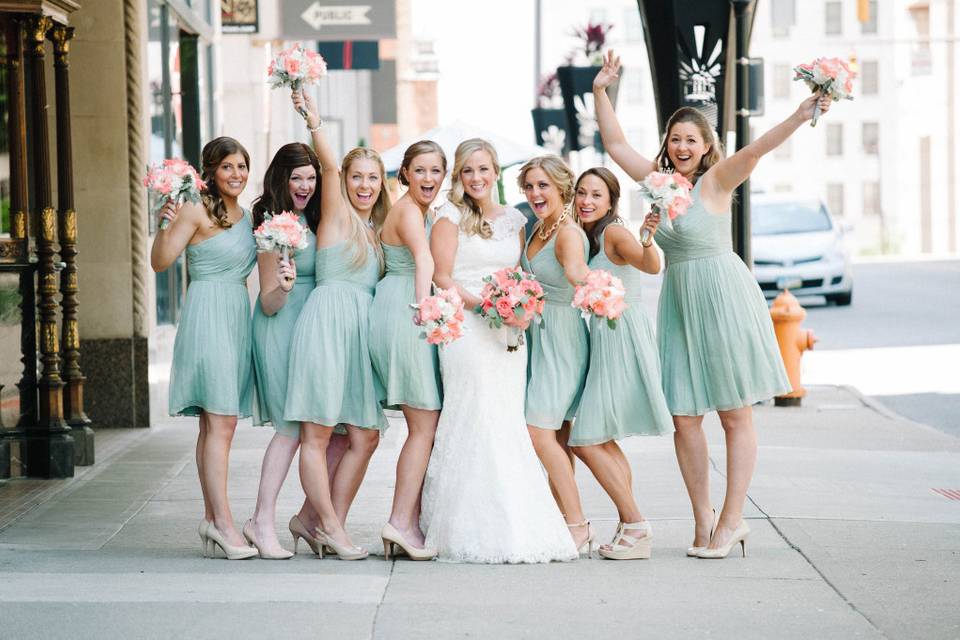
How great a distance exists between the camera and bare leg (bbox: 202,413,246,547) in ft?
23.1

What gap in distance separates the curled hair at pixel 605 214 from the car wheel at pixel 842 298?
1974 centimetres

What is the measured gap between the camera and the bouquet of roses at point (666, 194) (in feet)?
21.6

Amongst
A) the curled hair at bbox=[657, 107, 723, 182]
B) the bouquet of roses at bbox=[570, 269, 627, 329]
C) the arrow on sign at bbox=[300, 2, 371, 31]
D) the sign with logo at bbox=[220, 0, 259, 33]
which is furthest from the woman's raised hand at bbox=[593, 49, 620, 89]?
the sign with logo at bbox=[220, 0, 259, 33]

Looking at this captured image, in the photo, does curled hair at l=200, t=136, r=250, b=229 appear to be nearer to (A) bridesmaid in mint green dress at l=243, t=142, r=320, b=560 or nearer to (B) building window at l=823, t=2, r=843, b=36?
(A) bridesmaid in mint green dress at l=243, t=142, r=320, b=560

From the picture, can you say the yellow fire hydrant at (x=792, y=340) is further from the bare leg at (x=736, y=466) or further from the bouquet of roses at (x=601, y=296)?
the bouquet of roses at (x=601, y=296)

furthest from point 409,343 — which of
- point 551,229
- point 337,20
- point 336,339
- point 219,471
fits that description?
point 337,20

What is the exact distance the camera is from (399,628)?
5.64 m

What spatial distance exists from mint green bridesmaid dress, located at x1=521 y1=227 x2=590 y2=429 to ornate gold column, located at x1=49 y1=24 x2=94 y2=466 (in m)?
3.91

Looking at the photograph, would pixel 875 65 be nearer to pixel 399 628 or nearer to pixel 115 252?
pixel 115 252

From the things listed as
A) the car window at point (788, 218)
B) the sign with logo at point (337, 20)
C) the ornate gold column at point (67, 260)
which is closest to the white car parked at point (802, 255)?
the car window at point (788, 218)

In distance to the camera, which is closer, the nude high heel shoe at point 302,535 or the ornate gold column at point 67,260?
the nude high heel shoe at point 302,535

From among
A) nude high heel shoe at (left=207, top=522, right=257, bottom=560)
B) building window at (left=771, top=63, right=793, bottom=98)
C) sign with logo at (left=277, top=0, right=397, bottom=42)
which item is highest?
building window at (left=771, top=63, right=793, bottom=98)

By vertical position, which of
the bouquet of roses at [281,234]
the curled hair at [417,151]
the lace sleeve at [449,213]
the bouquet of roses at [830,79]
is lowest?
the bouquet of roses at [281,234]

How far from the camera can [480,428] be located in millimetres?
6957
